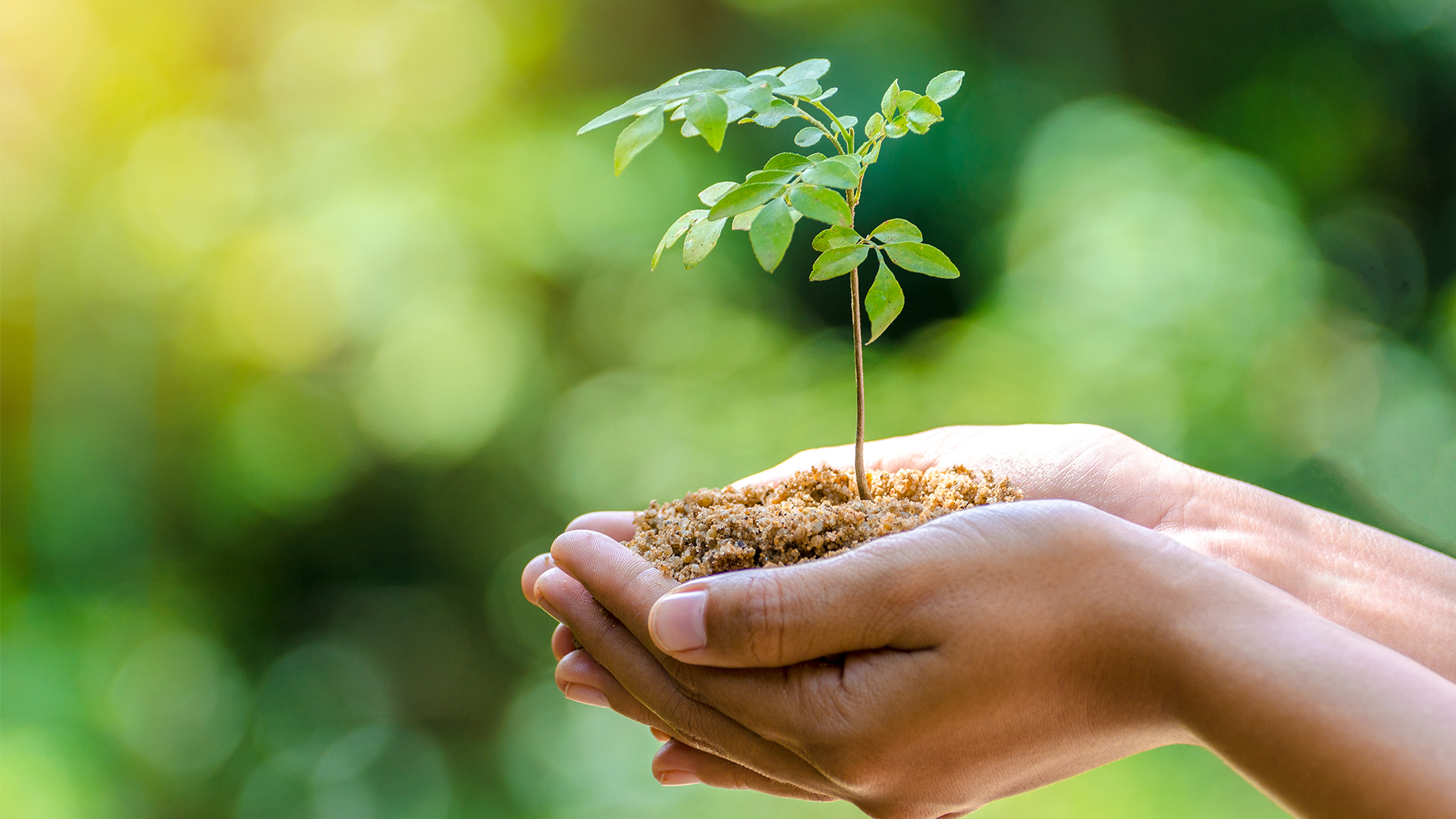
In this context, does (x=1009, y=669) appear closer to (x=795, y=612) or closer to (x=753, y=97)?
(x=795, y=612)

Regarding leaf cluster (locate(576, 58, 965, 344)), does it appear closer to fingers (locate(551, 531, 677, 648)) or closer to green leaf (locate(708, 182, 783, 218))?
green leaf (locate(708, 182, 783, 218))

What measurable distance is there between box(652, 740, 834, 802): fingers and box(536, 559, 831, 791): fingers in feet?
0.16

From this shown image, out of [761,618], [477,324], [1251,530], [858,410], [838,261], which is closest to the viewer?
[761,618]

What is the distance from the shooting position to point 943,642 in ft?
1.84

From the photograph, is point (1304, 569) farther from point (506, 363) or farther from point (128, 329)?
point (128, 329)

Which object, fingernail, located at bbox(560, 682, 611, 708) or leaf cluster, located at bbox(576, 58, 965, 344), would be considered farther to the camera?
fingernail, located at bbox(560, 682, 611, 708)

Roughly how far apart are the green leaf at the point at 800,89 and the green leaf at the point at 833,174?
8cm

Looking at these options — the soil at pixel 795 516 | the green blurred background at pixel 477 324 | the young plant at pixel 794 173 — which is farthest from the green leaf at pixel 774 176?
A: the green blurred background at pixel 477 324

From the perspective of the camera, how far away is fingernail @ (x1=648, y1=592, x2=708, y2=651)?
548mm

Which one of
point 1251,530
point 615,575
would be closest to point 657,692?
point 615,575

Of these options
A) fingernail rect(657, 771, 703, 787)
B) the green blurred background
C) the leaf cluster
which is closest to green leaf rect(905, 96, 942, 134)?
the leaf cluster

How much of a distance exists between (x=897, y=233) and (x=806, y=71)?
0.52 feet

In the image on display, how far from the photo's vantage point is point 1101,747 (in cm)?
66

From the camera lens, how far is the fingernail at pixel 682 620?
548mm
